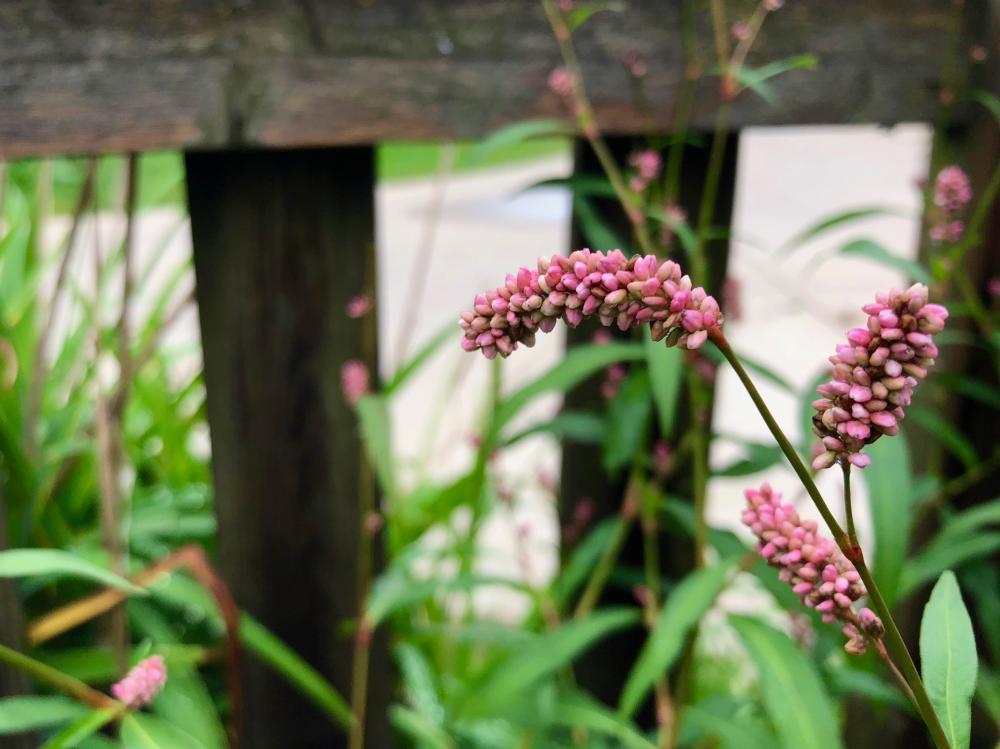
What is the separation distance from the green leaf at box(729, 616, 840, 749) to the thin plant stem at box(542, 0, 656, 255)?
371mm

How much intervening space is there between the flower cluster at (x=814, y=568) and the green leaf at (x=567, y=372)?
0.51 m

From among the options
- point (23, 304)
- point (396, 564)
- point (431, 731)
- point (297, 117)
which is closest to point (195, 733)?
point (431, 731)

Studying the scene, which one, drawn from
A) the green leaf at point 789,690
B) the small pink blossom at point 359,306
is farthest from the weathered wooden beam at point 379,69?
the green leaf at point 789,690

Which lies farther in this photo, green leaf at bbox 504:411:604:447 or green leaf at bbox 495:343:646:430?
green leaf at bbox 504:411:604:447

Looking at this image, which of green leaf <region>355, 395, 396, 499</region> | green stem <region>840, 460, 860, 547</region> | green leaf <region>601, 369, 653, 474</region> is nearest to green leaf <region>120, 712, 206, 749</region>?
green leaf <region>355, 395, 396, 499</region>

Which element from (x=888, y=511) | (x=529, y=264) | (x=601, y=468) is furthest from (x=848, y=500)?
(x=529, y=264)

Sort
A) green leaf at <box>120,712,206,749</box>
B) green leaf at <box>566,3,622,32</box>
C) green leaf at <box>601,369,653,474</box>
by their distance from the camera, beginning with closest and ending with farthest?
green leaf at <box>120,712,206,749</box>
green leaf at <box>566,3,622,32</box>
green leaf at <box>601,369,653,474</box>

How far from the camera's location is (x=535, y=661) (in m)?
1.03

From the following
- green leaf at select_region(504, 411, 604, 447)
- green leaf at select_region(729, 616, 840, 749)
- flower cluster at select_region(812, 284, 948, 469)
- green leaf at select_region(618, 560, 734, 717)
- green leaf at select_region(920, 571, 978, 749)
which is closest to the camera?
flower cluster at select_region(812, 284, 948, 469)

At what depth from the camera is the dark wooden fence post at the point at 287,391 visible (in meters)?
1.10

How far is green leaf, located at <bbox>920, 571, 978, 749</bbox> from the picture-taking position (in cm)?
51

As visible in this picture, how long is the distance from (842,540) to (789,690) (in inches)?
16.4

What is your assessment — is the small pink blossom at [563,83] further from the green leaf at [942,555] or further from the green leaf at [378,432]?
the green leaf at [942,555]

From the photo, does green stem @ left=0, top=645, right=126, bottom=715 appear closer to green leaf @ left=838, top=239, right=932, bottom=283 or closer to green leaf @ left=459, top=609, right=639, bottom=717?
green leaf @ left=459, top=609, right=639, bottom=717
